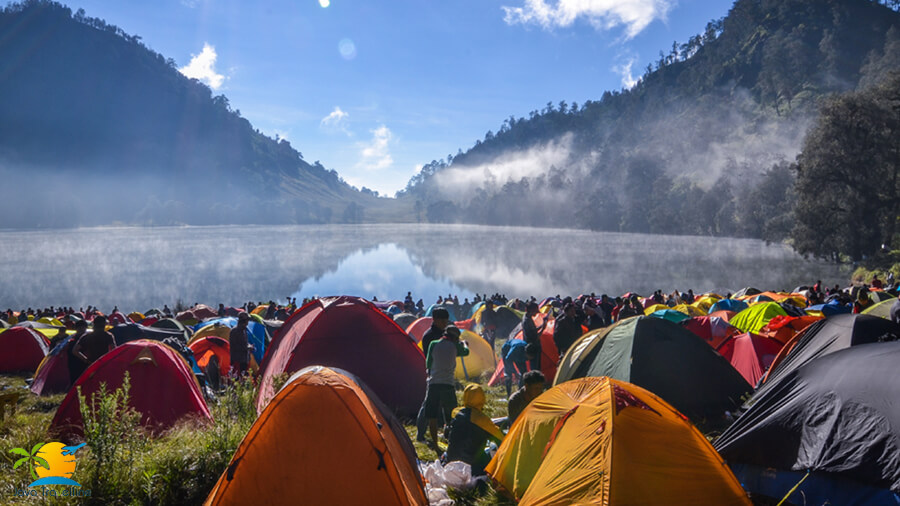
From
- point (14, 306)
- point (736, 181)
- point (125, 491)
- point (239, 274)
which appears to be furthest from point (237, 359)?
point (736, 181)

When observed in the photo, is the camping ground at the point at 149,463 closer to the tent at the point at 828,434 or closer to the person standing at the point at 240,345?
the tent at the point at 828,434

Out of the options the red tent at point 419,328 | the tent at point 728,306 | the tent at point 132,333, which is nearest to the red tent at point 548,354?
the red tent at point 419,328

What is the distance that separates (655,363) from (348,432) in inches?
177

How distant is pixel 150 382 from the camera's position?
6.47 meters

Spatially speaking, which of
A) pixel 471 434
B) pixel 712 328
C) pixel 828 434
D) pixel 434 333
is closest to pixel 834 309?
pixel 712 328

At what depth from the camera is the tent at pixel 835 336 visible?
551 centimetres

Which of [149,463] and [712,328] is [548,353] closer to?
[712,328]

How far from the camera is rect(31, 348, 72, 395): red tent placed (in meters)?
9.31

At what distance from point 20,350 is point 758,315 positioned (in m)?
17.6

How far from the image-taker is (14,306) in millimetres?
44844

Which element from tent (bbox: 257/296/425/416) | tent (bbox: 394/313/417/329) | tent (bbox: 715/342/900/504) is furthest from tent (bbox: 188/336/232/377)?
tent (bbox: 715/342/900/504)

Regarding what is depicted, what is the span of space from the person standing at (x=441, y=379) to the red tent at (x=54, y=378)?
25.0ft

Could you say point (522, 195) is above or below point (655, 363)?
above

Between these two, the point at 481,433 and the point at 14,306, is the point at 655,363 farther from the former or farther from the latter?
the point at 14,306
